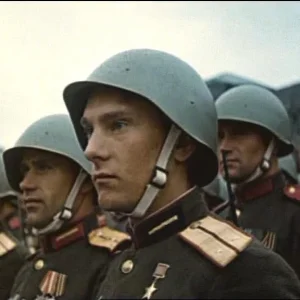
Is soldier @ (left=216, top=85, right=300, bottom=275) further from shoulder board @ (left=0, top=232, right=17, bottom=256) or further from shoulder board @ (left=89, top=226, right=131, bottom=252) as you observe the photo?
shoulder board @ (left=0, top=232, right=17, bottom=256)

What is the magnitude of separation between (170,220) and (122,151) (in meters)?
0.35

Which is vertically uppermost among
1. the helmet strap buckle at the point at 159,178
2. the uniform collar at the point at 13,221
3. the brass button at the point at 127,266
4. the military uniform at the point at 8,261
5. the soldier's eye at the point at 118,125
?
the soldier's eye at the point at 118,125

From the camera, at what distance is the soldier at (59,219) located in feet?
17.5

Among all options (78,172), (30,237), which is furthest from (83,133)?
(30,237)

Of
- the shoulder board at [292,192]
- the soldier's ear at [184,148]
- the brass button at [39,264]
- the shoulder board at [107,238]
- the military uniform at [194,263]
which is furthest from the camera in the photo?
the shoulder board at [292,192]

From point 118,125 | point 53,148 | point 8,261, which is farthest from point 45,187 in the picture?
point 118,125

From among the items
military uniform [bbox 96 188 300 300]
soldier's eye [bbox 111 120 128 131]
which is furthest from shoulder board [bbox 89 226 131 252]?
soldier's eye [bbox 111 120 128 131]

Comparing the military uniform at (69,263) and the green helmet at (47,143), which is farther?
the green helmet at (47,143)

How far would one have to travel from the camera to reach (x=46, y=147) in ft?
19.3

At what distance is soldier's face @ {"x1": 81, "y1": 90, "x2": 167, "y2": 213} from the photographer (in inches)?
146

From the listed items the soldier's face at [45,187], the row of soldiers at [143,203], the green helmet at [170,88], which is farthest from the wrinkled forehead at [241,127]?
the green helmet at [170,88]

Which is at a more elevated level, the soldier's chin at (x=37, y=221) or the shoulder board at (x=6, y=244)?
the soldier's chin at (x=37, y=221)

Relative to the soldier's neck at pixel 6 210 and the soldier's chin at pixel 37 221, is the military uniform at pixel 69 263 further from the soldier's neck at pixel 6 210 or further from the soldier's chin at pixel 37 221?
the soldier's neck at pixel 6 210

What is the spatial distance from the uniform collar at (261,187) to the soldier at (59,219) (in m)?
1.08
